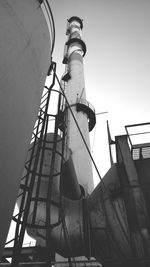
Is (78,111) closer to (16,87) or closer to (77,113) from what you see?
(77,113)

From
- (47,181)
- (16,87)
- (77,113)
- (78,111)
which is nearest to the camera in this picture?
(16,87)

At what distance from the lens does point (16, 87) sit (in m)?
2.79

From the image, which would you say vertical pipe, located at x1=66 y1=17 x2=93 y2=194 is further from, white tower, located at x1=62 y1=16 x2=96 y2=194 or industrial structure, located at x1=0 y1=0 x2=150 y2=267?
industrial structure, located at x1=0 y1=0 x2=150 y2=267

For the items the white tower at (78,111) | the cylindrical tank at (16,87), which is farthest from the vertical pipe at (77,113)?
the cylindrical tank at (16,87)

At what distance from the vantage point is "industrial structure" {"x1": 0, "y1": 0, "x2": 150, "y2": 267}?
8.74 ft

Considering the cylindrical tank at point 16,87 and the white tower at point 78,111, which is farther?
the white tower at point 78,111

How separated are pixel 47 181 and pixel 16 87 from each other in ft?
10.0

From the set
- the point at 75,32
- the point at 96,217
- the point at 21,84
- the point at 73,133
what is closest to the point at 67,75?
the point at 73,133

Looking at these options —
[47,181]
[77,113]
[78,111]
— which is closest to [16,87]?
[47,181]

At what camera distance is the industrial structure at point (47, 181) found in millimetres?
2664

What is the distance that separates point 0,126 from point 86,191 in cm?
735

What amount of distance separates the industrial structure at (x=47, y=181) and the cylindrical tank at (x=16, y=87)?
1 cm

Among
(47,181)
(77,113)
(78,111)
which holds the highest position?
(78,111)

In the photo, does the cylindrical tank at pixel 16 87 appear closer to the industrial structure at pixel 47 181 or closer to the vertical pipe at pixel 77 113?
the industrial structure at pixel 47 181
